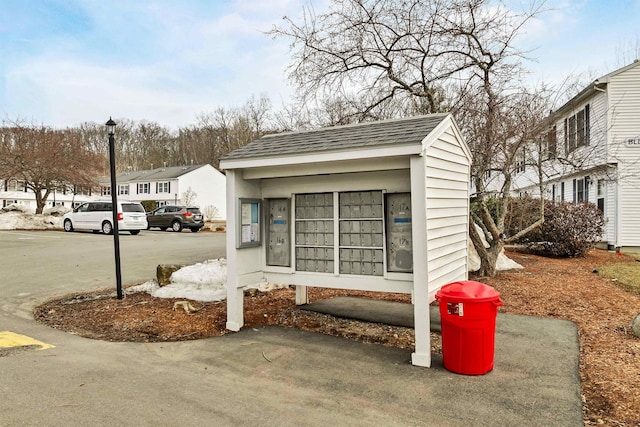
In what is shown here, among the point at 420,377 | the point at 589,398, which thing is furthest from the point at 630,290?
the point at 420,377

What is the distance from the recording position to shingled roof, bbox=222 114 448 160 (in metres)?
4.78

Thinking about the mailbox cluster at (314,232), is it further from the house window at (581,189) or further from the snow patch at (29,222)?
the snow patch at (29,222)

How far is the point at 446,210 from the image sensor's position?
536 cm

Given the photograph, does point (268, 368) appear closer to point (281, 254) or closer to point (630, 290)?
point (281, 254)

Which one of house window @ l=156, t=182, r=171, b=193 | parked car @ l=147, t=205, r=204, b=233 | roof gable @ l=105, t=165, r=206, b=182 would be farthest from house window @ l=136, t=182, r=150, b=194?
parked car @ l=147, t=205, r=204, b=233

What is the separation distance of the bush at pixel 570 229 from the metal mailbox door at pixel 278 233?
9.96m

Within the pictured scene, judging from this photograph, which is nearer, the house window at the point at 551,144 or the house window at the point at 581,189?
the house window at the point at 551,144

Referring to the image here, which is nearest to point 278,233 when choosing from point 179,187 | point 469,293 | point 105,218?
point 469,293

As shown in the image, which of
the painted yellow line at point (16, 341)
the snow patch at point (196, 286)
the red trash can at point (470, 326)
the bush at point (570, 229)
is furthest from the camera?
the bush at point (570, 229)

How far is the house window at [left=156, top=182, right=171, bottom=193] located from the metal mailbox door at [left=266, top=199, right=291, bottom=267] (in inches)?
1506

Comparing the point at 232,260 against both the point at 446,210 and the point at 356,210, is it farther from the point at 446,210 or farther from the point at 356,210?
the point at 446,210

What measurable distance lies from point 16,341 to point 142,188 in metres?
42.0

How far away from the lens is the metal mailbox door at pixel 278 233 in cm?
600

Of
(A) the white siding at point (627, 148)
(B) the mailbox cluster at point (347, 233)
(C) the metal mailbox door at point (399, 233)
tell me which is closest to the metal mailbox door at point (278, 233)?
(B) the mailbox cluster at point (347, 233)
